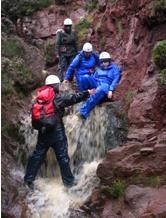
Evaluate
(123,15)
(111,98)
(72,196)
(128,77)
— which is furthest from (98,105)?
(123,15)

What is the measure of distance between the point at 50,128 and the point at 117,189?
6.45ft

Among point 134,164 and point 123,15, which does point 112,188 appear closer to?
point 134,164

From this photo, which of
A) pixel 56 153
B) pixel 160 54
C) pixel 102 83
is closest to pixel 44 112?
pixel 56 153

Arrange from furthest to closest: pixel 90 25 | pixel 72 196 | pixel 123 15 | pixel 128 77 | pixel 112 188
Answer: pixel 90 25
pixel 123 15
pixel 128 77
pixel 72 196
pixel 112 188

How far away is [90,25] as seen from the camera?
69.1 feet

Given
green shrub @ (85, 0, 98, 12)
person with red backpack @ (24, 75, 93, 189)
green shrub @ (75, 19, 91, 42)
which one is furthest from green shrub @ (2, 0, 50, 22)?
person with red backpack @ (24, 75, 93, 189)

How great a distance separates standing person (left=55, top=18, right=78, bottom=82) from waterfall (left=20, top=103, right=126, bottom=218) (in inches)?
127

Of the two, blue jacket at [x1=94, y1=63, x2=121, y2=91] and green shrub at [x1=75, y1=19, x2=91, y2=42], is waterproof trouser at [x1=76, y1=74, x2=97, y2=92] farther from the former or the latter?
green shrub at [x1=75, y1=19, x2=91, y2=42]

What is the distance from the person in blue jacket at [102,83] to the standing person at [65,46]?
278cm

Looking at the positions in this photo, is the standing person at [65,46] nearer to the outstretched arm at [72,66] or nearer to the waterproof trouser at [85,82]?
the outstretched arm at [72,66]

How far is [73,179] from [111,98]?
2.75 m

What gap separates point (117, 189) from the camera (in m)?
11.5

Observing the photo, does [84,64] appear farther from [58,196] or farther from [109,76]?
[58,196]

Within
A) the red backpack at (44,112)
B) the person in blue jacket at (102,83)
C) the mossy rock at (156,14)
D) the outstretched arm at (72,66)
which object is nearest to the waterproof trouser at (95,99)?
the person in blue jacket at (102,83)
